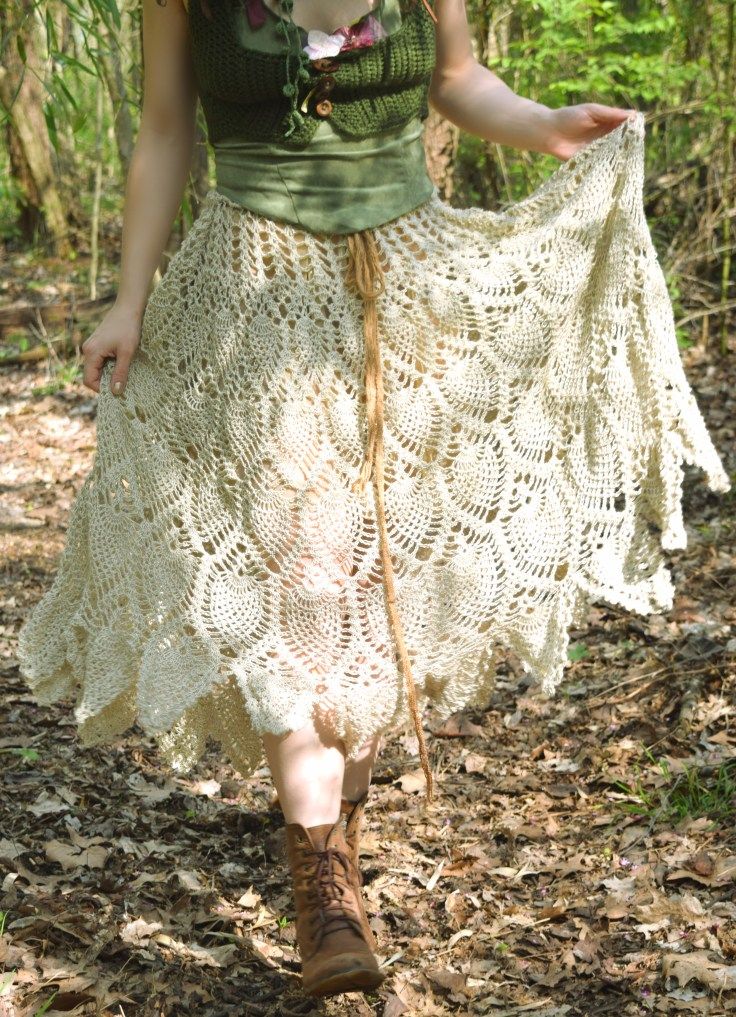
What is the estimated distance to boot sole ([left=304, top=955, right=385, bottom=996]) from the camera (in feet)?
6.07

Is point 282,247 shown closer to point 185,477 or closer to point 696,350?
point 185,477

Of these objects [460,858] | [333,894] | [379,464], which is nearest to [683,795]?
[460,858]

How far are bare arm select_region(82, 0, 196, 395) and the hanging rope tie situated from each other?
0.36m

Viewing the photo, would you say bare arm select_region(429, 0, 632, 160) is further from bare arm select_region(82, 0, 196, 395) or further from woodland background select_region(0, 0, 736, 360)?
woodland background select_region(0, 0, 736, 360)

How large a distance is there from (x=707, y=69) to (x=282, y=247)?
15.2 feet

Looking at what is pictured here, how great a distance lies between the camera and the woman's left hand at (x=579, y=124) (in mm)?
2129

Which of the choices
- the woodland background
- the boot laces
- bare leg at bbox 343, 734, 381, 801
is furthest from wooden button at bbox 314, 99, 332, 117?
the woodland background

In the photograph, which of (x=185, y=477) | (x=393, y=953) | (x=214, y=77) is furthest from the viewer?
(x=393, y=953)

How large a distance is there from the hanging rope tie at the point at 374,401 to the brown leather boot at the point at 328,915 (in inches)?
10.1

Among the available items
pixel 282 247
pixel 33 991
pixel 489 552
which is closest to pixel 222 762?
pixel 33 991

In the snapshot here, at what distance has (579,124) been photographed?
84.5 inches

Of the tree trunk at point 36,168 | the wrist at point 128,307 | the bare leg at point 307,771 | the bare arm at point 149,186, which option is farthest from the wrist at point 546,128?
the tree trunk at point 36,168

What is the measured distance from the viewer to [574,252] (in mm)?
2160

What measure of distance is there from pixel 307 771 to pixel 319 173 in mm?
1041
